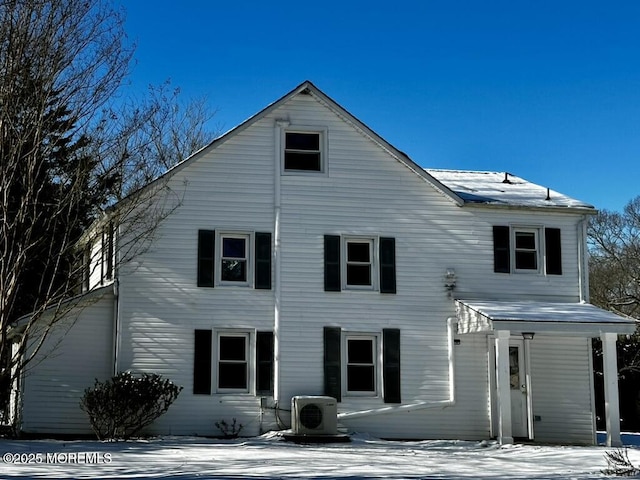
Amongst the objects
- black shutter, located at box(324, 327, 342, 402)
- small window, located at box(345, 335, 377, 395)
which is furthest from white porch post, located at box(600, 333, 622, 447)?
black shutter, located at box(324, 327, 342, 402)

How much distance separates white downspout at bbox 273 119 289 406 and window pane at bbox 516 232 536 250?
586 cm

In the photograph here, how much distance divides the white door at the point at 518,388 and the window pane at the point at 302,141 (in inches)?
253

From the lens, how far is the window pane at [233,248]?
20062 millimetres

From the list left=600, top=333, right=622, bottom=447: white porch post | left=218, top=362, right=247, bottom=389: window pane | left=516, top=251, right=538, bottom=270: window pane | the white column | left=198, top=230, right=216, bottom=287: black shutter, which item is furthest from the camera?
left=516, top=251, right=538, bottom=270: window pane

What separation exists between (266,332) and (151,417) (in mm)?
3086

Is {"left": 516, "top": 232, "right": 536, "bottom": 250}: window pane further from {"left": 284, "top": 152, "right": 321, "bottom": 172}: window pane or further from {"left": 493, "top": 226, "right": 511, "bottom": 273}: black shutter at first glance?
{"left": 284, "top": 152, "right": 321, "bottom": 172}: window pane

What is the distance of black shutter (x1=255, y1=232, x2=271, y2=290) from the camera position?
1995 centimetres

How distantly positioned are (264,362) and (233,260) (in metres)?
2.36

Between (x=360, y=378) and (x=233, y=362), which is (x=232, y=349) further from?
(x=360, y=378)

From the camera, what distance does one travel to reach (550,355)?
20.9m

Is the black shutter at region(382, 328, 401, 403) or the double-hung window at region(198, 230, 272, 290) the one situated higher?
the double-hung window at region(198, 230, 272, 290)

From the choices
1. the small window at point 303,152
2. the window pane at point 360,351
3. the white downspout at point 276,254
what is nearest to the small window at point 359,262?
the window pane at point 360,351

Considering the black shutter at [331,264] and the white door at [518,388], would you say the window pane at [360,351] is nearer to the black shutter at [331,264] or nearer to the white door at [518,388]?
the black shutter at [331,264]

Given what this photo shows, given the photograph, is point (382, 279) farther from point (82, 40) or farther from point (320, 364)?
point (82, 40)
